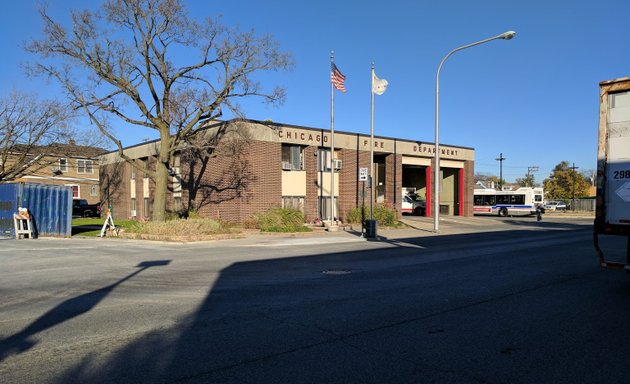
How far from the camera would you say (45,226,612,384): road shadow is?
4461 millimetres

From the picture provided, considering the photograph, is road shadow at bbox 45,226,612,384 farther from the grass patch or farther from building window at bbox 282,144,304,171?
building window at bbox 282,144,304,171

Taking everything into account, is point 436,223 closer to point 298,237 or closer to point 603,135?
point 298,237

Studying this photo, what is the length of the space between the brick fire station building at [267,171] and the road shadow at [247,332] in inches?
539

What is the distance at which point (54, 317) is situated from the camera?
666cm

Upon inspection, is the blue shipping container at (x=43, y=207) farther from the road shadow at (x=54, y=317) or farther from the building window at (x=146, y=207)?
the road shadow at (x=54, y=317)

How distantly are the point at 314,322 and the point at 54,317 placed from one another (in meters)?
3.73

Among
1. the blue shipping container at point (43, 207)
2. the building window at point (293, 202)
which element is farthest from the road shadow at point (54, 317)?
the building window at point (293, 202)

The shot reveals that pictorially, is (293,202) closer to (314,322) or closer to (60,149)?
(314,322)

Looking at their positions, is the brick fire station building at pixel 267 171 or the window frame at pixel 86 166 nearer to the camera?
the brick fire station building at pixel 267 171

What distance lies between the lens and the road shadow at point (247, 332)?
14.6 ft

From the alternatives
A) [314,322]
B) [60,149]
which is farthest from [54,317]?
[60,149]

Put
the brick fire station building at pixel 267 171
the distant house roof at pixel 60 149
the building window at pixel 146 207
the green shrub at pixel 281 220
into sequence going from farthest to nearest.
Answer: the distant house roof at pixel 60 149 < the building window at pixel 146 207 < the brick fire station building at pixel 267 171 < the green shrub at pixel 281 220

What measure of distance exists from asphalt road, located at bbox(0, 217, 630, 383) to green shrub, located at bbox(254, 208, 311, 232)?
37.0 feet

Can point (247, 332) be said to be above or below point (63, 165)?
below
